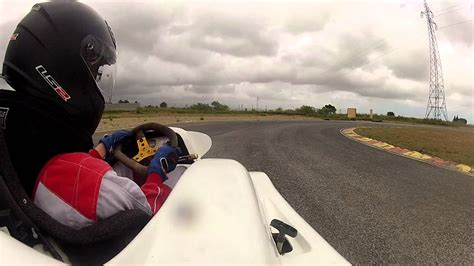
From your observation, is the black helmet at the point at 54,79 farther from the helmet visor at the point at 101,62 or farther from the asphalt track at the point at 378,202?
the asphalt track at the point at 378,202

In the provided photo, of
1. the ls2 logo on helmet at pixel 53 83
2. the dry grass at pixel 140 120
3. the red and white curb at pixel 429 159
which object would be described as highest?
the ls2 logo on helmet at pixel 53 83

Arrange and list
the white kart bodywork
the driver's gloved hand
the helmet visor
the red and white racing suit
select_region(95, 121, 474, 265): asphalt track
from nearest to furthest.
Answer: the white kart bodywork < the red and white racing suit < the helmet visor < the driver's gloved hand < select_region(95, 121, 474, 265): asphalt track

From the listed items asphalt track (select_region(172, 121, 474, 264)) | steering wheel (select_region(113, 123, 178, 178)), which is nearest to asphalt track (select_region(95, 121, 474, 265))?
asphalt track (select_region(172, 121, 474, 264))

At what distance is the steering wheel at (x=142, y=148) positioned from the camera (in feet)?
8.09

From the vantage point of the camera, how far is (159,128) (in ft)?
8.96

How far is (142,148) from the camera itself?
8.64 ft

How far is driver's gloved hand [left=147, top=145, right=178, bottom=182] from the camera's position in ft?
6.85

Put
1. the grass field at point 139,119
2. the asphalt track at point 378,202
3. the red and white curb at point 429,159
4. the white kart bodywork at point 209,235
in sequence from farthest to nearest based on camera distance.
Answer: the grass field at point 139,119 < the red and white curb at point 429,159 < the asphalt track at point 378,202 < the white kart bodywork at point 209,235

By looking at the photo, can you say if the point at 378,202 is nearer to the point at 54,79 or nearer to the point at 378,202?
the point at 378,202

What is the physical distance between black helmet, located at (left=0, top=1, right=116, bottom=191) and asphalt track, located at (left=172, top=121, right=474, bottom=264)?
2787 millimetres

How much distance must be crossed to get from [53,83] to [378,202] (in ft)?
17.3

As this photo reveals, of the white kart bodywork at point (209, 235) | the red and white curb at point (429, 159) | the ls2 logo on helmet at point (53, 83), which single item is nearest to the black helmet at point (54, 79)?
the ls2 logo on helmet at point (53, 83)

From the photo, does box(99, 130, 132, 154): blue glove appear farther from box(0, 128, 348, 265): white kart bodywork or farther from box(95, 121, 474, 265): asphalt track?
box(95, 121, 474, 265): asphalt track

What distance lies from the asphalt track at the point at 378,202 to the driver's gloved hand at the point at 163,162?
7.18 ft
